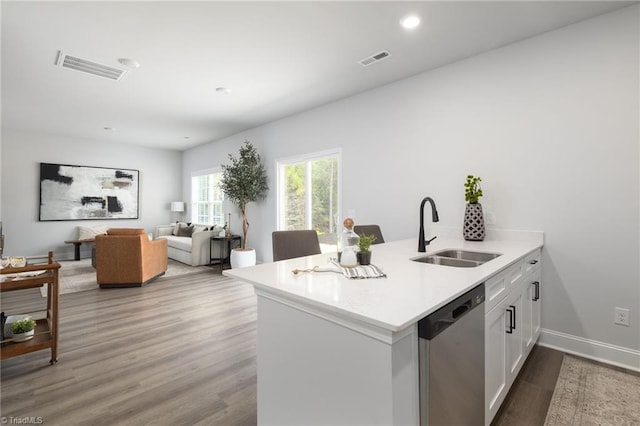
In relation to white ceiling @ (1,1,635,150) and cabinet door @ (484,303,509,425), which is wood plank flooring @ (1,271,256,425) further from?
white ceiling @ (1,1,635,150)

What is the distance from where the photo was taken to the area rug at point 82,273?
4440 mm

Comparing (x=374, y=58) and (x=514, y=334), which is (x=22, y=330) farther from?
(x=374, y=58)

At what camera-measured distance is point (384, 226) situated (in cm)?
382

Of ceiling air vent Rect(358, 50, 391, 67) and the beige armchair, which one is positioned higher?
ceiling air vent Rect(358, 50, 391, 67)

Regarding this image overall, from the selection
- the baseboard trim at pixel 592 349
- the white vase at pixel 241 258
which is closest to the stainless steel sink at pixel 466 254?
the baseboard trim at pixel 592 349

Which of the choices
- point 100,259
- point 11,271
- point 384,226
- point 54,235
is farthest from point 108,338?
point 54,235

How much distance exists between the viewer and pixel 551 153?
2.64 metres

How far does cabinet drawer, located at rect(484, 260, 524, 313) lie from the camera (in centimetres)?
149

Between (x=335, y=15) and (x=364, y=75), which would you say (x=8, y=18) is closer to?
(x=335, y=15)

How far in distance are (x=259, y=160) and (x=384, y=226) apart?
2971 millimetres

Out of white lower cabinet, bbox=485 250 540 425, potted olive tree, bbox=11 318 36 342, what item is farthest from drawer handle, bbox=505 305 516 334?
potted olive tree, bbox=11 318 36 342

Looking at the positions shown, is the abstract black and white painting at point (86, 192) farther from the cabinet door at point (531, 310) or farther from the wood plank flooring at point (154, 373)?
the cabinet door at point (531, 310)

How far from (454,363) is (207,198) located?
7.43 meters

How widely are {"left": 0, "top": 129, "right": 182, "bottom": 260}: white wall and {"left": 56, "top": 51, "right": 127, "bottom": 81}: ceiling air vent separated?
178 inches
